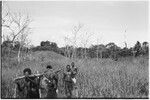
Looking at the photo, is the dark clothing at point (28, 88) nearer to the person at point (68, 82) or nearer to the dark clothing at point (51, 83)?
the dark clothing at point (51, 83)

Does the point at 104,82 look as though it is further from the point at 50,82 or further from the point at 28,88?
the point at 28,88

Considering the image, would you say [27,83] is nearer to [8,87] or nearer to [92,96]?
[8,87]

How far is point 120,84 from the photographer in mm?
8578

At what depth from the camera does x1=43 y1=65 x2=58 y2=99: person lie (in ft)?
22.0

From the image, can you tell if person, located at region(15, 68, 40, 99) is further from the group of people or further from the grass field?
the grass field

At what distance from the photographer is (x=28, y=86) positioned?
6520 millimetres

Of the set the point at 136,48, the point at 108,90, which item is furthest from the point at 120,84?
the point at 136,48

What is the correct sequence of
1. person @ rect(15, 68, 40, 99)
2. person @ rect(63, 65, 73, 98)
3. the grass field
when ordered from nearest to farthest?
person @ rect(15, 68, 40, 99), person @ rect(63, 65, 73, 98), the grass field

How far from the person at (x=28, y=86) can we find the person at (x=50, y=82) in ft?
0.98

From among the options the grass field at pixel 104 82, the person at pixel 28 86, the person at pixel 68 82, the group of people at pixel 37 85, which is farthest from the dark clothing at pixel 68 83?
the person at pixel 28 86

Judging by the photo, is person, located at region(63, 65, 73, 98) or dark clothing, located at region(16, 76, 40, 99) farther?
person, located at region(63, 65, 73, 98)

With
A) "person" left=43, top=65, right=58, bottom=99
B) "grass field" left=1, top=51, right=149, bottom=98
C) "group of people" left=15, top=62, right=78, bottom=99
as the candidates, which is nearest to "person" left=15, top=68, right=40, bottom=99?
"group of people" left=15, top=62, right=78, bottom=99

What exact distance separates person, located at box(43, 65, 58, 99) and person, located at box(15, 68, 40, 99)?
30 centimetres

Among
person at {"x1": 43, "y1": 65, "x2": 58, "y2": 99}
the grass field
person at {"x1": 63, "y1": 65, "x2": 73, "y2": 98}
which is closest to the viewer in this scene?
person at {"x1": 43, "y1": 65, "x2": 58, "y2": 99}
